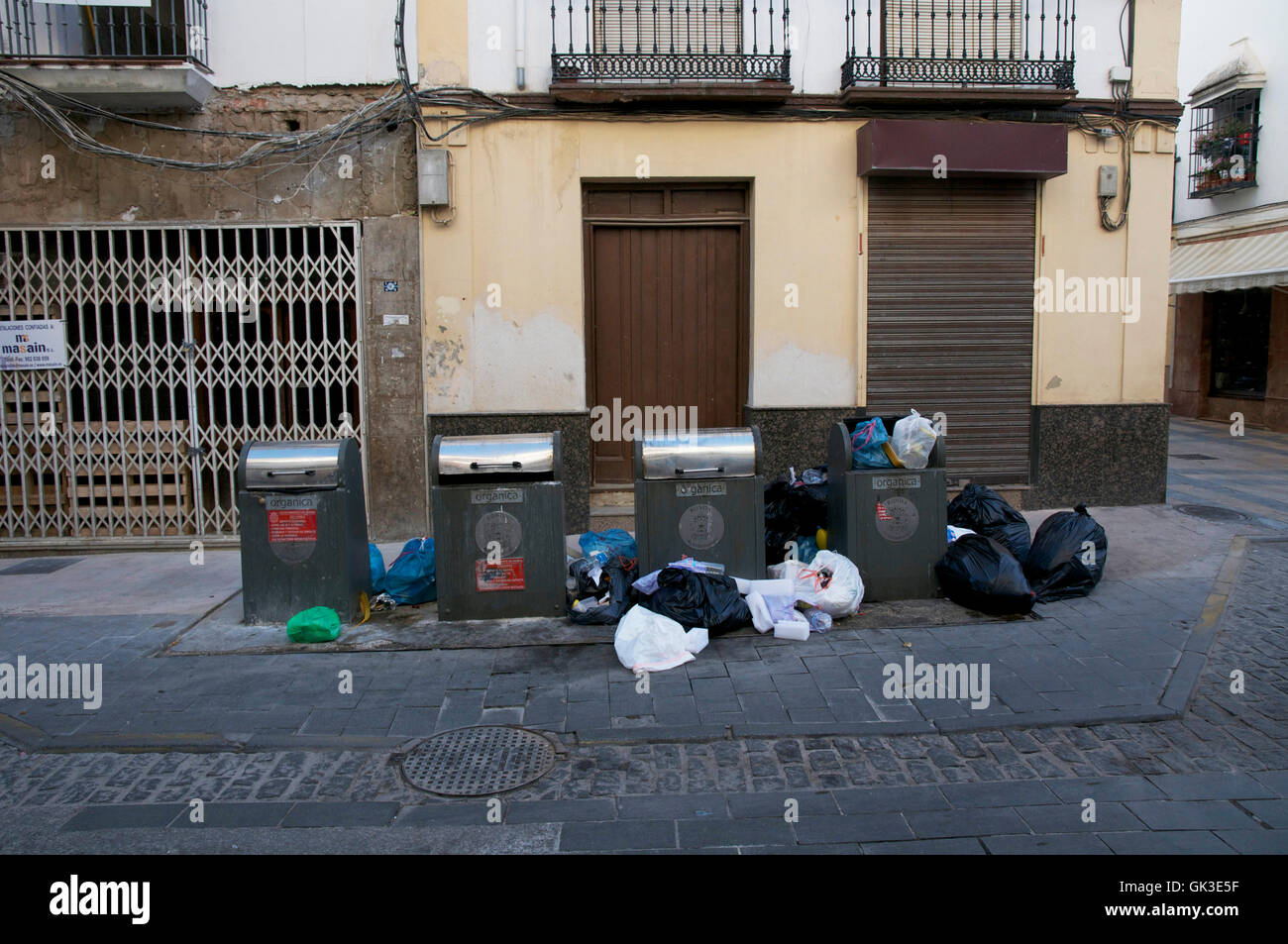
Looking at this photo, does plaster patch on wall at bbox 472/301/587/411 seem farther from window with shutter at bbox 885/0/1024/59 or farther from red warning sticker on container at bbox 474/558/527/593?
window with shutter at bbox 885/0/1024/59

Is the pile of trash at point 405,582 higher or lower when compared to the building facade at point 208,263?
lower

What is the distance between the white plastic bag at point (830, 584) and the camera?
652cm

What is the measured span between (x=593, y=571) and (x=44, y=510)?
583 centimetres

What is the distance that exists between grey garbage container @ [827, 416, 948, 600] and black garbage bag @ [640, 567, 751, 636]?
1.05 meters

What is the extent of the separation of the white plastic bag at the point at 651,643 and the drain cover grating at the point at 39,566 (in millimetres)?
5631

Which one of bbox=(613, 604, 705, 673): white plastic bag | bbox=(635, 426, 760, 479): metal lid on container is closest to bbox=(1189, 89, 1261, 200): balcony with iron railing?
bbox=(635, 426, 760, 479): metal lid on container

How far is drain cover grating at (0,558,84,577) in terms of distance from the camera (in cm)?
859

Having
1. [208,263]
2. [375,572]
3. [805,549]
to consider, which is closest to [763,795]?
[805,549]

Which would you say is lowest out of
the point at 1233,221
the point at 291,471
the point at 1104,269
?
the point at 291,471

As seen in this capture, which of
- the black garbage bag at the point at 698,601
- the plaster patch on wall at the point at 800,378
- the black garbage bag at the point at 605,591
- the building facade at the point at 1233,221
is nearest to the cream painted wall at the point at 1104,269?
the plaster patch on wall at the point at 800,378

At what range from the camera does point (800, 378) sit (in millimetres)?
9586

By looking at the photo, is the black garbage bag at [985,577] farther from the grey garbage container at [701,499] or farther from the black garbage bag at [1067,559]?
the grey garbage container at [701,499]

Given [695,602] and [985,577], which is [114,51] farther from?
[985,577]

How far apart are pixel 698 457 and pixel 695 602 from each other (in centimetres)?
102
